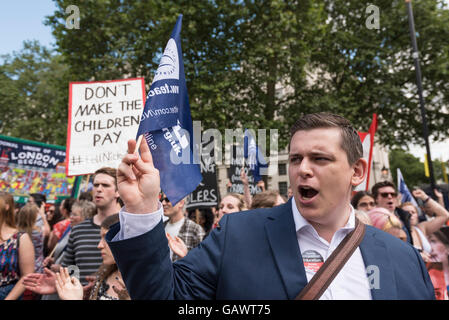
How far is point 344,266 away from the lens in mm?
1624

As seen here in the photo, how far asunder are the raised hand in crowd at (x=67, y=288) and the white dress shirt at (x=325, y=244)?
121 cm

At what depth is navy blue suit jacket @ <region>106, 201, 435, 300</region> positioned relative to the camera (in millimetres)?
1375

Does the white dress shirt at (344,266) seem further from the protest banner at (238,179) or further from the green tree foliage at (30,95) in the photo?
the green tree foliage at (30,95)

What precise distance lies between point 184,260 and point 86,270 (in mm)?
2484

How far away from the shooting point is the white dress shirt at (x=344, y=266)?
155 cm

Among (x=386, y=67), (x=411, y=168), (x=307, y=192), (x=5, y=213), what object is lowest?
(x=5, y=213)

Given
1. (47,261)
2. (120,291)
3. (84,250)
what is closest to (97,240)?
(84,250)

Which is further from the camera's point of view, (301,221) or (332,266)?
(301,221)

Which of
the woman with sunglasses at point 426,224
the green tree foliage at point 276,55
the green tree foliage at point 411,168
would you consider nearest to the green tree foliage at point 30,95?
the green tree foliage at point 276,55

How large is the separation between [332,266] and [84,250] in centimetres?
297

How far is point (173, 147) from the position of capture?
290 cm

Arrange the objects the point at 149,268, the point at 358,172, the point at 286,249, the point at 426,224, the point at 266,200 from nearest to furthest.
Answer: the point at 149,268, the point at 286,249, the point at 358,172, the point at 266,200, the point at 426,224

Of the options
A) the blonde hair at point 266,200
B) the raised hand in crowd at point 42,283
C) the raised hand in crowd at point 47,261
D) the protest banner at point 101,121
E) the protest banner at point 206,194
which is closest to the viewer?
the raised hand in crowd at point 42,283

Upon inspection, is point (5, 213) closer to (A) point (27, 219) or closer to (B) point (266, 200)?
(A) point (27, 219)
